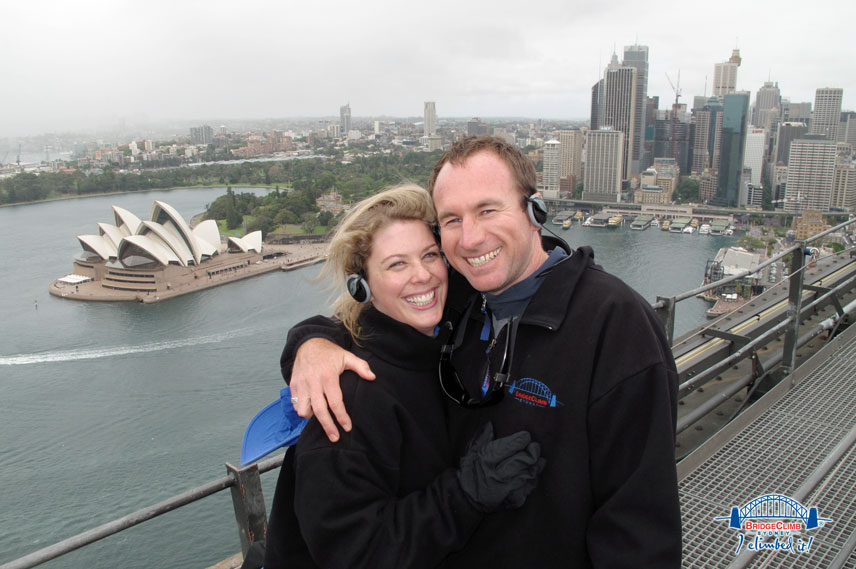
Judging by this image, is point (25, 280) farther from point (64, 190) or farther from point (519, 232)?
point (519, 232)

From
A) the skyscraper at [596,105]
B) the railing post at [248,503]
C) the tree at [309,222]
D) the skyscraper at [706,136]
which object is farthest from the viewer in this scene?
the skyscraper at [596,105]

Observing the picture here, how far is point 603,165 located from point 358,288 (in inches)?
1064

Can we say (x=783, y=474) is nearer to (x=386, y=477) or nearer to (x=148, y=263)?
(x=386, y=477)

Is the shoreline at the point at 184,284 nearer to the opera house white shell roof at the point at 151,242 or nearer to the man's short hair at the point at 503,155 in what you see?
the opera house white shell roof at the point at 151,242

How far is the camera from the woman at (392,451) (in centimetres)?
45

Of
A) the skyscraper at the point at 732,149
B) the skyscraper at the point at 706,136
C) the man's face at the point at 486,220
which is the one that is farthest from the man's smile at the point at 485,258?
the skyscraper at the point at 706,136

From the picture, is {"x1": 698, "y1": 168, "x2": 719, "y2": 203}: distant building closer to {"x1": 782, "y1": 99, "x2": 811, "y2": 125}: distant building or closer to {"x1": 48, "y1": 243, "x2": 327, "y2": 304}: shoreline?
{"x1": 782, "y1": 99, "x2": 811, "y2": 125}: distant building

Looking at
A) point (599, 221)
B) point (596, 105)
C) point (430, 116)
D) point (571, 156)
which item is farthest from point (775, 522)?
point (430, 116)

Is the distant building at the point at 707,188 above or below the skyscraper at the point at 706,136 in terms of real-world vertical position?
below

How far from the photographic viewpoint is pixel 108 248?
49.3 ft

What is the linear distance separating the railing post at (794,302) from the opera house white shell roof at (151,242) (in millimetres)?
14350

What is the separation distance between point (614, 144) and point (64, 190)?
22798 millimetres

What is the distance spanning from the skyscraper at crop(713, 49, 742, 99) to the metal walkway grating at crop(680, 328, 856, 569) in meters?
50.1

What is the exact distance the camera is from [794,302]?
1176 millimetres
